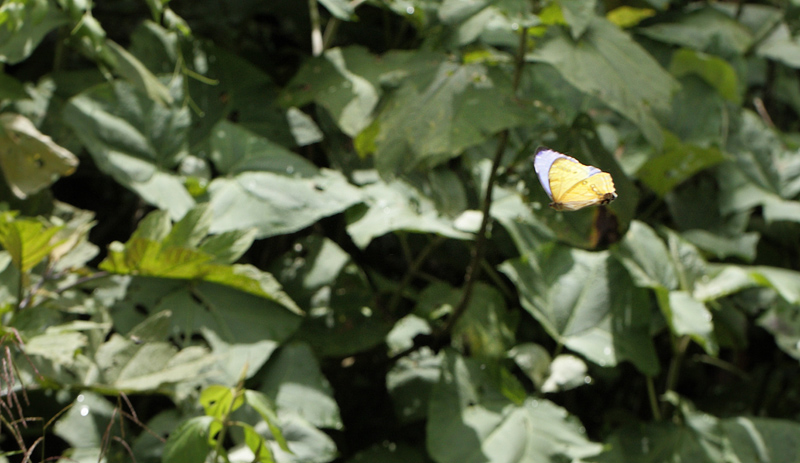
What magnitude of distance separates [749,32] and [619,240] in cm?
121

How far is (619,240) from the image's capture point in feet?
4.98

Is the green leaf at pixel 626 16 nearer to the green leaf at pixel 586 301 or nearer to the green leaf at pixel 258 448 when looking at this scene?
the green leaf at pixel 586 301

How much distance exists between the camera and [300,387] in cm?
142

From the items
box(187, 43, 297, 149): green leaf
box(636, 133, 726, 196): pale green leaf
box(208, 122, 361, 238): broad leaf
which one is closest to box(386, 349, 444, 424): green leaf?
box(208, 122, 361, 238): broad leaf

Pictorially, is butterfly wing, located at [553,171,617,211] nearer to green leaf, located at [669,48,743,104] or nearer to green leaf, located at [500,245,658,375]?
green leaf, located at [500,245,658,375]

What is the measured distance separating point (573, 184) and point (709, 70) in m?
1.64

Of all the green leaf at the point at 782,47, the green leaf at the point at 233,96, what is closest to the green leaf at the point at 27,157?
the green leaf at the point at 233,96

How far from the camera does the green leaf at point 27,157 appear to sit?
140 centimetres

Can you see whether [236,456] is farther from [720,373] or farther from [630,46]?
[720,373]

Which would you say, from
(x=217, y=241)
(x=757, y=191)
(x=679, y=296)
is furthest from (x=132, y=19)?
(x=757, y=191)

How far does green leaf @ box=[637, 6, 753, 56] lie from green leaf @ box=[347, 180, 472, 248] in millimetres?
1037

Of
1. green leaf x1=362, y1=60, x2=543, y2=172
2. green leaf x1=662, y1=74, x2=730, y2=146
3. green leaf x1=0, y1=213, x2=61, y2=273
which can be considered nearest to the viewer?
green leaf x1=0, y1=213, x2=61, y2=273

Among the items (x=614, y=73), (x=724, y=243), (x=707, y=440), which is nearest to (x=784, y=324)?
(x=724, y=243)

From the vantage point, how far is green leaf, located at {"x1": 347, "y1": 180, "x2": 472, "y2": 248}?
4.94 feet
